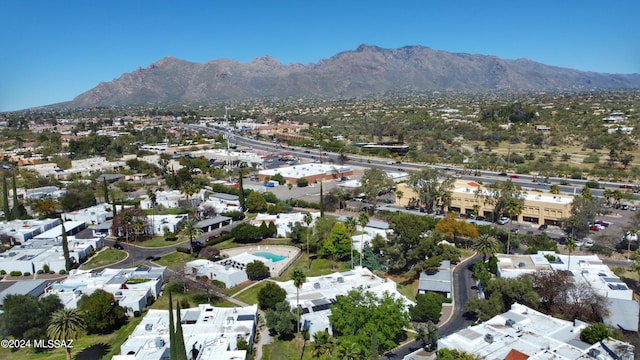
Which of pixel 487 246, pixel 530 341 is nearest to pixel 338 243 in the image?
pixel 487 246

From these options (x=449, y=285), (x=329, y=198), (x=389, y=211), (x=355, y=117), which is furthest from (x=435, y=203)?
(x=355, y=117)

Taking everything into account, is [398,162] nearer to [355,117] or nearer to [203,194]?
[203,194]

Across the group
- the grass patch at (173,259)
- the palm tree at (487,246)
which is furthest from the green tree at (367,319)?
the grass patch at (173,259)

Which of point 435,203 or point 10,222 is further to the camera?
point 435,203

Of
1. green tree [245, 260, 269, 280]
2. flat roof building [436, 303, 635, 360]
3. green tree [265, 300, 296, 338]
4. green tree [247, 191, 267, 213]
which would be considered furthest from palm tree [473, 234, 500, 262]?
green tree [247, 191, 267, 213]

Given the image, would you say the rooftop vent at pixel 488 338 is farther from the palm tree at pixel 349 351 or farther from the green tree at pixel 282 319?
the green tree at pixel 282 319

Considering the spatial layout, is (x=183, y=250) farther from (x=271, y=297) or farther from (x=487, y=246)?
(x=487, y=246)

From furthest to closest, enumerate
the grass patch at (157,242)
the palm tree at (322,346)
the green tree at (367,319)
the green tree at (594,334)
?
the grass patch at (157,242), the green tree at (367,319), the palm tree at (322,346), the green tree at (594,334)
